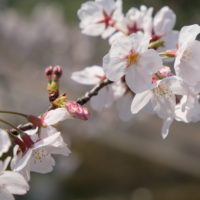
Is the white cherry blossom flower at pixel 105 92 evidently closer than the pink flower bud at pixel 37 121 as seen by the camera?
No

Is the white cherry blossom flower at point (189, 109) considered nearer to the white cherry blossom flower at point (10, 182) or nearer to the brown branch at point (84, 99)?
the brown branch at point (84, 99)

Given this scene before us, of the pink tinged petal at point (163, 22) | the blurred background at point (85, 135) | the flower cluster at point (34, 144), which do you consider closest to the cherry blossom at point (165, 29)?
the pink tinged petal at point (163, 22)

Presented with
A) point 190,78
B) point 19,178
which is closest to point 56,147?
point 19,178

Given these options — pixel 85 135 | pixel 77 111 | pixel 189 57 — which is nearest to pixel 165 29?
pixel 189 57

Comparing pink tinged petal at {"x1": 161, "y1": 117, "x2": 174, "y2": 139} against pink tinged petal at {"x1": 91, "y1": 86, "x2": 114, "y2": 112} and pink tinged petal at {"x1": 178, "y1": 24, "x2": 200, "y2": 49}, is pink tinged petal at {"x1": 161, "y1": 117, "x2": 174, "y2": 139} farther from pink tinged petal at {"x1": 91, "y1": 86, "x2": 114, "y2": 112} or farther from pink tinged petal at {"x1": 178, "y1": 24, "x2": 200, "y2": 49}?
pink tinged petal at {"x1": 91, "y1": 86, "x2": 114, "y2": 112}

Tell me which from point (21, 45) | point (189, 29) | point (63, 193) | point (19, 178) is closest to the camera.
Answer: point (19, 178)

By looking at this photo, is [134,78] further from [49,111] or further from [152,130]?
[152,130]
